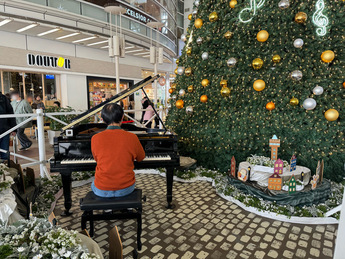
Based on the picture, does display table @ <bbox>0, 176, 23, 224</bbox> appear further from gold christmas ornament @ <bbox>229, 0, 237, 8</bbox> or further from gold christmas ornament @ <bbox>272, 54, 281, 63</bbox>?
gold christmas ornament @ <bbox>229, 0, 237, 8</bbox>

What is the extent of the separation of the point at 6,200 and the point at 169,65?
61.5 ft

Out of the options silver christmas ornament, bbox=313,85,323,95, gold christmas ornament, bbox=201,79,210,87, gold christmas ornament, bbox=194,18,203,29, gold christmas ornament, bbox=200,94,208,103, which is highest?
gold christmas ornament, bbox=194,18,203,29

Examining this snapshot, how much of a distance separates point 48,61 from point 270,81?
30.6 ft

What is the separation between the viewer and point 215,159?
5.05 m

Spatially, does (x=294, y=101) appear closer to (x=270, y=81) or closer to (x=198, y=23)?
(x=270, y=81)

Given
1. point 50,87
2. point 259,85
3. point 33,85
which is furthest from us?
point 50,87

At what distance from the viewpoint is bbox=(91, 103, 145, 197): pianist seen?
2.36 meters

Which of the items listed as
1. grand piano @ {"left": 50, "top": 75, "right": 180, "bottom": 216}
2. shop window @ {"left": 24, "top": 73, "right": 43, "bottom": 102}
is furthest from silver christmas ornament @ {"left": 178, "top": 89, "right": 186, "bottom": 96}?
shop window @ {"left": 24, "top": 73, "right": 43, "bottom": 102}

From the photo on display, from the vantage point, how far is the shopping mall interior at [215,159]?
2.44m

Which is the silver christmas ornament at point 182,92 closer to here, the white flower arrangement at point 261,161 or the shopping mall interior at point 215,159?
the shopping mall interior at point 215,159

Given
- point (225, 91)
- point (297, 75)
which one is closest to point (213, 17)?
point (225, 91)

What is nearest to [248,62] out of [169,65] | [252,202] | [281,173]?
[281,173]

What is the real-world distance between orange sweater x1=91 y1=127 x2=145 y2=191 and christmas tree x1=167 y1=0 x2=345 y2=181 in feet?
9.35

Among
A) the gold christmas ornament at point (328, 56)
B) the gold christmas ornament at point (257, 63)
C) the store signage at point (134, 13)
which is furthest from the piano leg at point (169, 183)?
the store signage at point (134, 13)
